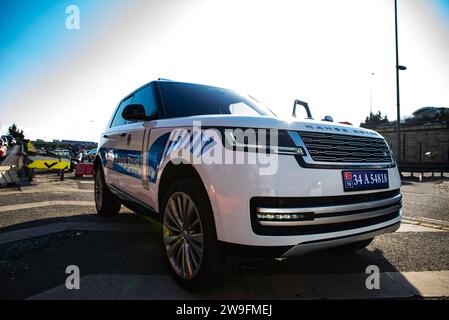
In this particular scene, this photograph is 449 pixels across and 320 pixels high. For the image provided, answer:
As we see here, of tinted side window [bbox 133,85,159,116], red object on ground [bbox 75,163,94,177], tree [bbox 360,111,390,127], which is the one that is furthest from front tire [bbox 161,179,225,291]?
tree [bbox 360,111,390,127]

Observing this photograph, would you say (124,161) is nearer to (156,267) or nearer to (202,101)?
(202,101)

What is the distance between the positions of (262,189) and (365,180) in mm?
931

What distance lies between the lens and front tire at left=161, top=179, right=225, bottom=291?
2.04 meters

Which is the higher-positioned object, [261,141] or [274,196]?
[261,141]

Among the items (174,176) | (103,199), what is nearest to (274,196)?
(174,176)

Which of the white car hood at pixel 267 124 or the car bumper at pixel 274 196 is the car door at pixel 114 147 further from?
the car bumper at pixel 274 196

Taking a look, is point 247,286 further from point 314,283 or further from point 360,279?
point 360,279

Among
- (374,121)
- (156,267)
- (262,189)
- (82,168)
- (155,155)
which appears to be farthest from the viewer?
(374,121)

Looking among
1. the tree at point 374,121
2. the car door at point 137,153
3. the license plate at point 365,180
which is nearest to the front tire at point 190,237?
the car door at point 137,153

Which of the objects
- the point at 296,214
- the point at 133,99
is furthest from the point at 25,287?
the point at 133,99

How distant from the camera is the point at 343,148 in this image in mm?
2256

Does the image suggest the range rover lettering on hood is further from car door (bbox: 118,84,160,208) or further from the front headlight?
car door (bbox: 118,84,160,208)

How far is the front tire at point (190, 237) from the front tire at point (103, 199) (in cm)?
246

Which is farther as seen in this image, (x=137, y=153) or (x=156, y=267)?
(x=137, y=153)
